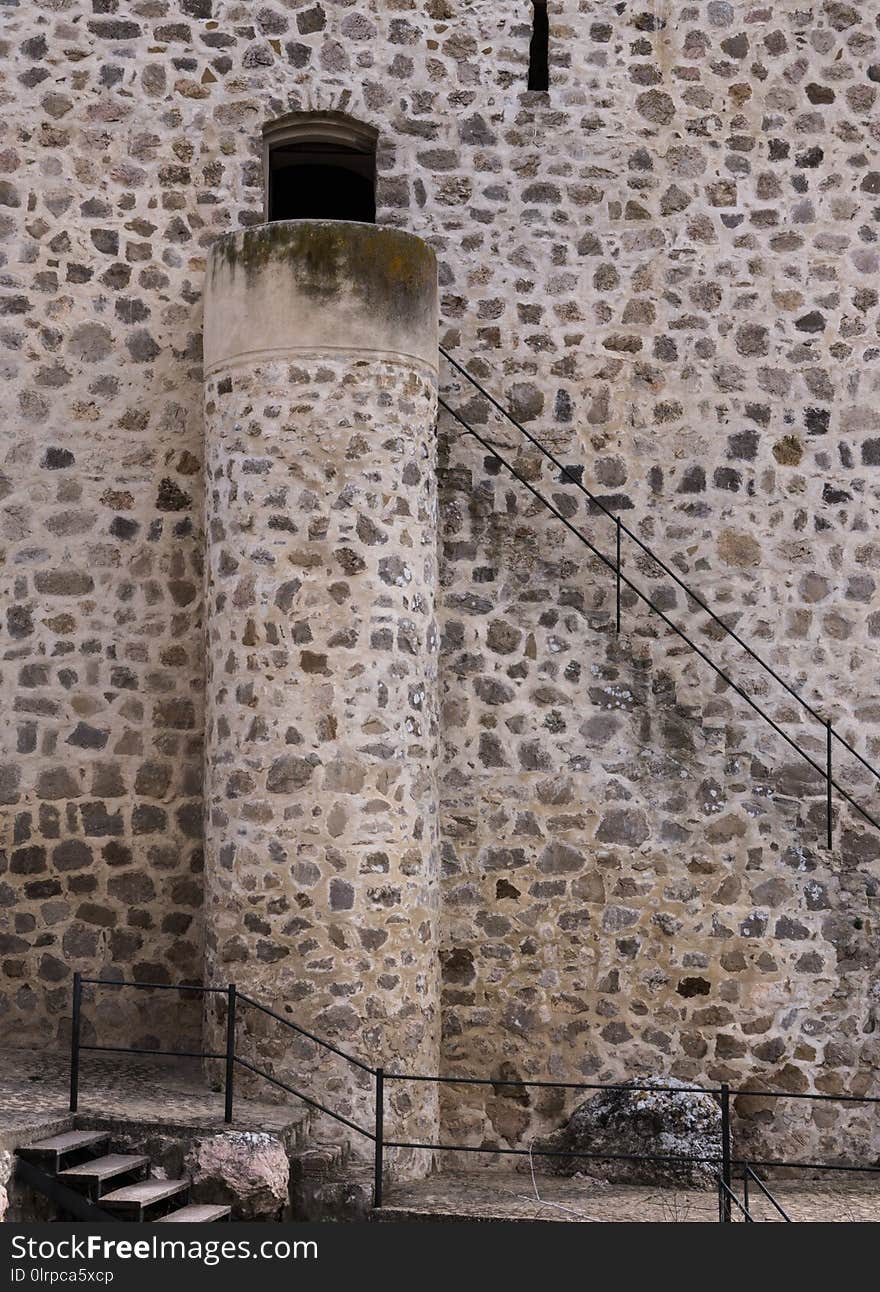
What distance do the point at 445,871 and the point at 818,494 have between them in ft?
10.6

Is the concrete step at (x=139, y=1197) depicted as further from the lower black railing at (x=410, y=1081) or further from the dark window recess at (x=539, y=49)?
the dark window recess at (x=539, y=49)

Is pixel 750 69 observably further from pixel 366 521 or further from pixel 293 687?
pixel 293 687

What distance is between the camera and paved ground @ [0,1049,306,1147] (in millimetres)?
8117

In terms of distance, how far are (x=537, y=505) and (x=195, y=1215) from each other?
4.61 m

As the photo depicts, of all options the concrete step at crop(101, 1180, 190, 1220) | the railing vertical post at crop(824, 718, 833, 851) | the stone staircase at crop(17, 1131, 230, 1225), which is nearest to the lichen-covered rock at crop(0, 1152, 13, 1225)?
the stone staircase at crop(17, 1131, 230, 1225)

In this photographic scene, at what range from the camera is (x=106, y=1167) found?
25.3 ft

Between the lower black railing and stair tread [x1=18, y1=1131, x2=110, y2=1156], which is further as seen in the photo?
the lower black railing

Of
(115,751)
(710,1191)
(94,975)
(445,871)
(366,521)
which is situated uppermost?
(366,521)

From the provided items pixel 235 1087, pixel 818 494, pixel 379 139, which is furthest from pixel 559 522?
pixel 235 1087

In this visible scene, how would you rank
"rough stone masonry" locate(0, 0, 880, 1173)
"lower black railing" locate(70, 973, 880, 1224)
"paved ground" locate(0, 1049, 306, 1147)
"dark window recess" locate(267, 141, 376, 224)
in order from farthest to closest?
"dark window recess" locate(267, 141, 376, 224)
"rough stone masonry" locate(0, 0, 880, 1173)
"paved ground" locate(0, 1049, 306, 1147)
"lower black railing" locate(70, 973, 880, 1224)

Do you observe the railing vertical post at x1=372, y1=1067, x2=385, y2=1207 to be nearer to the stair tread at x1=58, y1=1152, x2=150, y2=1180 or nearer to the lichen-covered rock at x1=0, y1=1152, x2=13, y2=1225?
the stair tread at x1=58, y1=1152, x2=150, y2=1180

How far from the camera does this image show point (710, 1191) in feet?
28.9

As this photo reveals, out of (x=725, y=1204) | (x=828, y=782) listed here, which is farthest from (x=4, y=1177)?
(x=828, y=782)

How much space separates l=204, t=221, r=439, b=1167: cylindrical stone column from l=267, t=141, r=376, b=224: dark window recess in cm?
249
